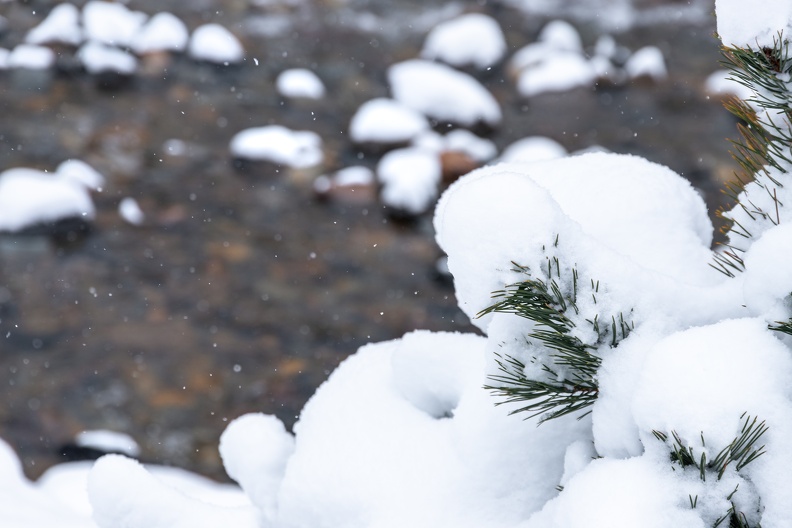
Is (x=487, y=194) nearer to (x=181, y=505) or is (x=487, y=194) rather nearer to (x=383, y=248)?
(x=181, y=505)

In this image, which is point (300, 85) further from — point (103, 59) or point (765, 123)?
point (765, 123)

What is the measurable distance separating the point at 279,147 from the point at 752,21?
8161mm

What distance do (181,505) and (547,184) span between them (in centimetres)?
134

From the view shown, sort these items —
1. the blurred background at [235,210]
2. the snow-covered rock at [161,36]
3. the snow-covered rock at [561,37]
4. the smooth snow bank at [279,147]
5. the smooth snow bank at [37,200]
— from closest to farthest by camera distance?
1. the blurred background at [235,210]
2. the smooth snow bank at [37,200]
3. the smooth snow bank at [279,147]
4. the snow-covered rock at [161,36]
5. the snow-covered rock at [561,37]

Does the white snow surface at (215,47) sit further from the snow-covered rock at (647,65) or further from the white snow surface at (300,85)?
the snow-covered rock at (647,65)

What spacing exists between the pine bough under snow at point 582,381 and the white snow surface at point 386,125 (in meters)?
→ 7.28

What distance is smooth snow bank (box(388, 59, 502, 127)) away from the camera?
31.9ft

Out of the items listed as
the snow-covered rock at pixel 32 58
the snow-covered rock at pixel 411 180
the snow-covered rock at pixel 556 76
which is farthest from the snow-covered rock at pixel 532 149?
the snow-covered rock at pixel 32 58

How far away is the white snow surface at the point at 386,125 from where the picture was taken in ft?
30.3

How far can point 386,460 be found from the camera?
1921 mm

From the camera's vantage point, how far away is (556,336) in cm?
145

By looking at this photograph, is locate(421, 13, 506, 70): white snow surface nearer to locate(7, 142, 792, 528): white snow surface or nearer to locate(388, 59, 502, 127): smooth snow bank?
locate(388, 59, 502, 127): smooth snow bank

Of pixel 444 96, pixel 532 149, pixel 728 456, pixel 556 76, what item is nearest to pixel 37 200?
pixel 444 96

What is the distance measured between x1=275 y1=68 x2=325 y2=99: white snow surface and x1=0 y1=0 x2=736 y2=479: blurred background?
0.42 ft
